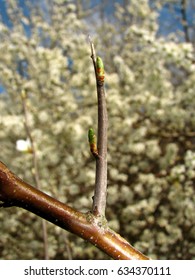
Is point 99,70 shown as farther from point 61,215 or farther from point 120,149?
point 120,149

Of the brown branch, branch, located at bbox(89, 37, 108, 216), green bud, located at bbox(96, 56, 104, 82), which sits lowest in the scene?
the brown branch

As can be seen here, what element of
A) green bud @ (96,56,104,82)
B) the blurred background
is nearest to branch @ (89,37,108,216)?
green bud @ (96,56,104,82)

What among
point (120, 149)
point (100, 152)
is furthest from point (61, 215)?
point (120, 149)

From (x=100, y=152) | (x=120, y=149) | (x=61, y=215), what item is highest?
(x=120, y=149)

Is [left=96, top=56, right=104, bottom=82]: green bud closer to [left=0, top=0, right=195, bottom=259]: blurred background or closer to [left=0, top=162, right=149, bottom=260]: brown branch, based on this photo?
[left=0, top=162, right=149, bottom=260]: brown branch

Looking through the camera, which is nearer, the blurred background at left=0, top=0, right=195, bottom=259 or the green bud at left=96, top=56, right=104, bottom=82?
the green bud at left=96, top=56, right=104, bottom=82
